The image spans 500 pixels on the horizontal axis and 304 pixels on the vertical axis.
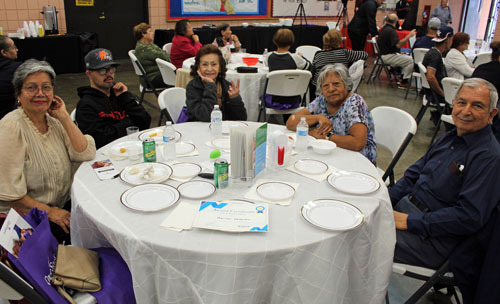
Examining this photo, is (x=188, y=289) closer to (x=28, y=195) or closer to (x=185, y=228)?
(x=185, y=228)

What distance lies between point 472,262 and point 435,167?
1.59 ft

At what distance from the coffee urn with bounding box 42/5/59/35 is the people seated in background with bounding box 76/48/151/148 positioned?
5695mm

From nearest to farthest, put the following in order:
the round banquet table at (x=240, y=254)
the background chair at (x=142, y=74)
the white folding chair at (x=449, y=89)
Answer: the round banquet table at (x=240, y=254) < the white folding chair at (x=449, y=89) < the background chair at (x=142, y=74)

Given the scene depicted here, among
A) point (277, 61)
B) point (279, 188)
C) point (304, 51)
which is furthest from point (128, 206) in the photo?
point (304, 51)

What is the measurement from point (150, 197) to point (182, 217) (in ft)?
0.74

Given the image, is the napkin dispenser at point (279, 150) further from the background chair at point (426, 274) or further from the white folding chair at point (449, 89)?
the white folding chair at point (449, 89)

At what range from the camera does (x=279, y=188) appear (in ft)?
5.64

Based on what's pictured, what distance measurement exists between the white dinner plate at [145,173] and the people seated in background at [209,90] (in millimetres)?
883

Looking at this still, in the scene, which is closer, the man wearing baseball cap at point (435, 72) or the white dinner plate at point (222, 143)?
the white dinner plate at point (222, 143)

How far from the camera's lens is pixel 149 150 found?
194cm

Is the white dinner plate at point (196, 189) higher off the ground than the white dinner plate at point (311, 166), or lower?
lower

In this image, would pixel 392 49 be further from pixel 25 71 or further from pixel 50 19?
pixel 25 71

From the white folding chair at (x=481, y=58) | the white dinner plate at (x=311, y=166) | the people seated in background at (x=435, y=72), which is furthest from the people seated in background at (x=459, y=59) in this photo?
the white dinner plate at (x=311, y=166)

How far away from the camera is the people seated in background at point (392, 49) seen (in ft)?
23.3
